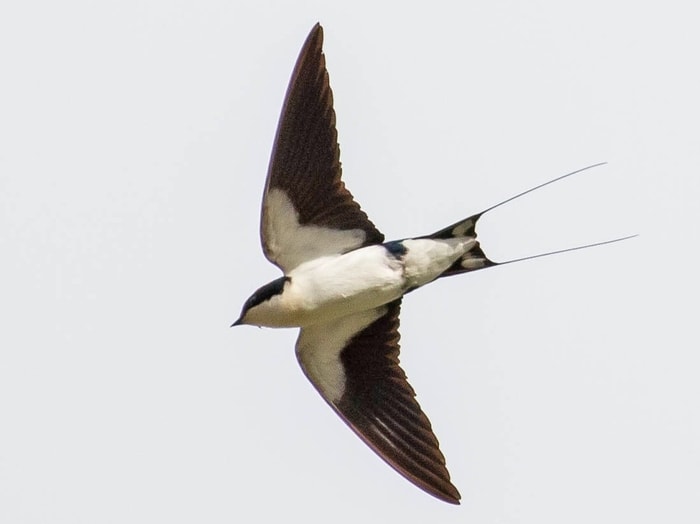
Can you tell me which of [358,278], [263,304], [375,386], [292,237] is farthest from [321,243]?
[375,386]

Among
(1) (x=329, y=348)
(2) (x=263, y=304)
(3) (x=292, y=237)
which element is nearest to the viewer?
(2) (x=263, y=304)

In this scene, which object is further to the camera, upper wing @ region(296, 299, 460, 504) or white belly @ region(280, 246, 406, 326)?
upper wing @ region(296, 299, 460, 504)

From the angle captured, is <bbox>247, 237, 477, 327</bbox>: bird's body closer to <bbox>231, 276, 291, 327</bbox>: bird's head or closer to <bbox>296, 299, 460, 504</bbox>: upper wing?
<bbox>231, 276, 291, 327</bbox>: bird's head

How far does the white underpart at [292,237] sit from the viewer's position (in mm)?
6953

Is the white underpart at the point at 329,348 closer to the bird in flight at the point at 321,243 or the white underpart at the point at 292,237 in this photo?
the bird in flight at the point at 321,243

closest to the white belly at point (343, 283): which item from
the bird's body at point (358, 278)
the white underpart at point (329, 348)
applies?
the bird's body at point (358, 278)

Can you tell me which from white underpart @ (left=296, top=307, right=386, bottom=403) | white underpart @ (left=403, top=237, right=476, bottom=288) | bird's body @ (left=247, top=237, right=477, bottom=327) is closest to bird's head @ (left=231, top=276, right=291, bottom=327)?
bird's body @ (left=247, top=237, right=477, bottom=327)

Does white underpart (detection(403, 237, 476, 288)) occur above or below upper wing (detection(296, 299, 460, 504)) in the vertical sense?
above

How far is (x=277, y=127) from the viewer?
6.89m

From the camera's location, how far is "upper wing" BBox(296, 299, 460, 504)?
7266mm

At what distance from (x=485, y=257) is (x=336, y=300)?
2.10 feet

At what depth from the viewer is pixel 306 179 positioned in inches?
274

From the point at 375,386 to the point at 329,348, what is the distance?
0.90 ft

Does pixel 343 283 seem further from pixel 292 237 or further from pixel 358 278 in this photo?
pixel 292 237
